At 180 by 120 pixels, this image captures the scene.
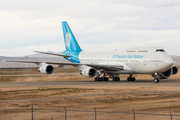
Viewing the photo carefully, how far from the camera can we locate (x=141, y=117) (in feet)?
60.2

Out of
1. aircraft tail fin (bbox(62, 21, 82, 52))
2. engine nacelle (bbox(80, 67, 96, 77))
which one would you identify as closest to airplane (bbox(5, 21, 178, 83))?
engine nacelle (bbox(80, 67, 96, 77))

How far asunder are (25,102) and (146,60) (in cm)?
2363

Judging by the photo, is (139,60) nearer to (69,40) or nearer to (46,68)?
(46,68)

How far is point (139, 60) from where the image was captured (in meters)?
42.9

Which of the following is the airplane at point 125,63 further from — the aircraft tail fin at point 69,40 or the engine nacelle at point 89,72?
the aircraft tail fin at point 69,40

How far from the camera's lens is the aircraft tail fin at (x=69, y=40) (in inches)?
2199

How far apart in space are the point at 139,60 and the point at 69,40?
724 inches

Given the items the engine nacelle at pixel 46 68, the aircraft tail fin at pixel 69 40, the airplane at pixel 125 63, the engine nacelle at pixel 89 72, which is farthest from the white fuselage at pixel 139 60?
the engine nacelle at pixel 46 68

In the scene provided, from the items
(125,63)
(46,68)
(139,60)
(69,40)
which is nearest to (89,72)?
(125,63)

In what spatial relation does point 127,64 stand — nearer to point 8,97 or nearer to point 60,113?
point 8,97

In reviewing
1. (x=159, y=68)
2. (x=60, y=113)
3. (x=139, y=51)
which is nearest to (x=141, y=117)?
(x=60, y=113)

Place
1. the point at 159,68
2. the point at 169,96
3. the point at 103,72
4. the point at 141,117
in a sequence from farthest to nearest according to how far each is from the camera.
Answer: the point at 103,72, the point at 159,68, the point at 169,96, the point at 141,117

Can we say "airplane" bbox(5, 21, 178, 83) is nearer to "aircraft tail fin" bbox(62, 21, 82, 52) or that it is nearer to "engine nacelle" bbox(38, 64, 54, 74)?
"engine nacelle" bbox(38, 64, 54, 74)

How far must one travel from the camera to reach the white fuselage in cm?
4050
